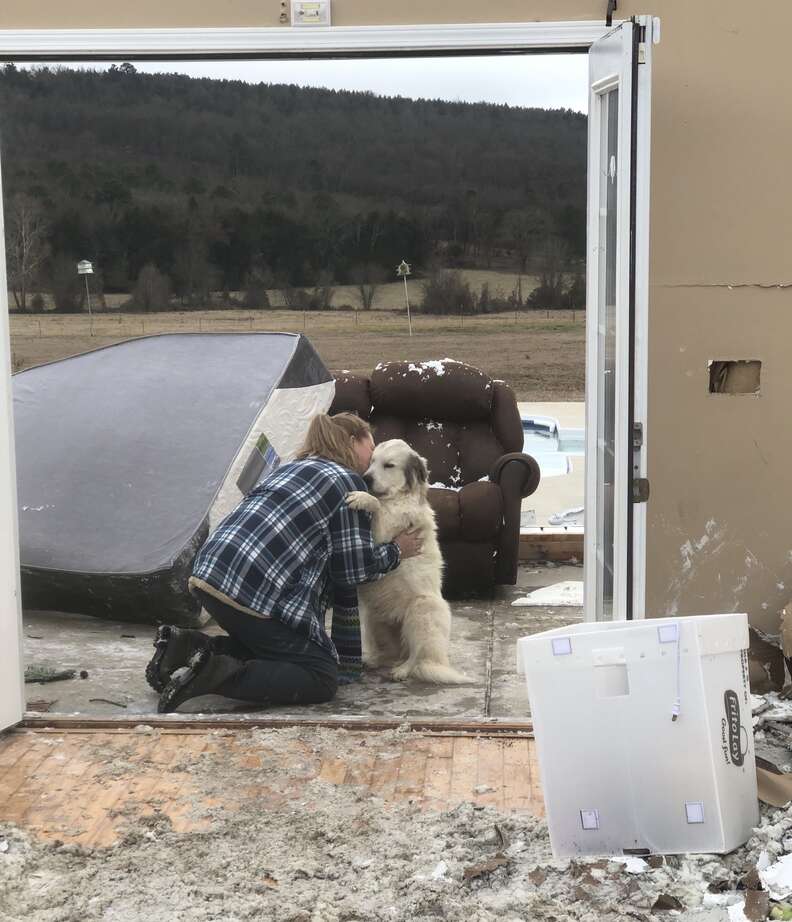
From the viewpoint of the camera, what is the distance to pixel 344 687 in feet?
15.3

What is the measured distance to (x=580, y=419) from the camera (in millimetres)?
13188

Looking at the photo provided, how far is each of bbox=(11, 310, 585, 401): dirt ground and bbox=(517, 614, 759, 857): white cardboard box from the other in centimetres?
1265

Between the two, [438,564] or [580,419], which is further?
[580,419]

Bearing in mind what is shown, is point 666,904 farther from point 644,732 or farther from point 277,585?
point 277,585

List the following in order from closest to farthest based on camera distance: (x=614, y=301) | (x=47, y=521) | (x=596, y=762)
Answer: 1. (x=596, y=762)
2. (x=614, y=301)
3. (x=47, y=521)

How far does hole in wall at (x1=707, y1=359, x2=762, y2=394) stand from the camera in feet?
13.5

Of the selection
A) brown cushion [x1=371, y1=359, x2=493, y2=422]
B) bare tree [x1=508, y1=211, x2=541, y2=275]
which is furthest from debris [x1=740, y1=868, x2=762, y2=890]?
bare tree [x1=508, y1=211, x2=541, y2=275]

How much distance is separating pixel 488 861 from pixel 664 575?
1636 millimetres

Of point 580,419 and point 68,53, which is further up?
point 68,53

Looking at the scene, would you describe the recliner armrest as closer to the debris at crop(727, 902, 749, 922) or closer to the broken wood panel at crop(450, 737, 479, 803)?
the broken wood panel at crop(450, 737, 479, 803)

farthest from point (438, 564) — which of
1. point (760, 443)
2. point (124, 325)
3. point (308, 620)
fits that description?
point (124, 325)

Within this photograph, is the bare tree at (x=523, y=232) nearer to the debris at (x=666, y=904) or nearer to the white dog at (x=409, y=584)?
the white dog at (x=409, y=584)

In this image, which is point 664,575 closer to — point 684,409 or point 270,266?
point 684,409

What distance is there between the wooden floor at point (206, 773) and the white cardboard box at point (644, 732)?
1.51ft
